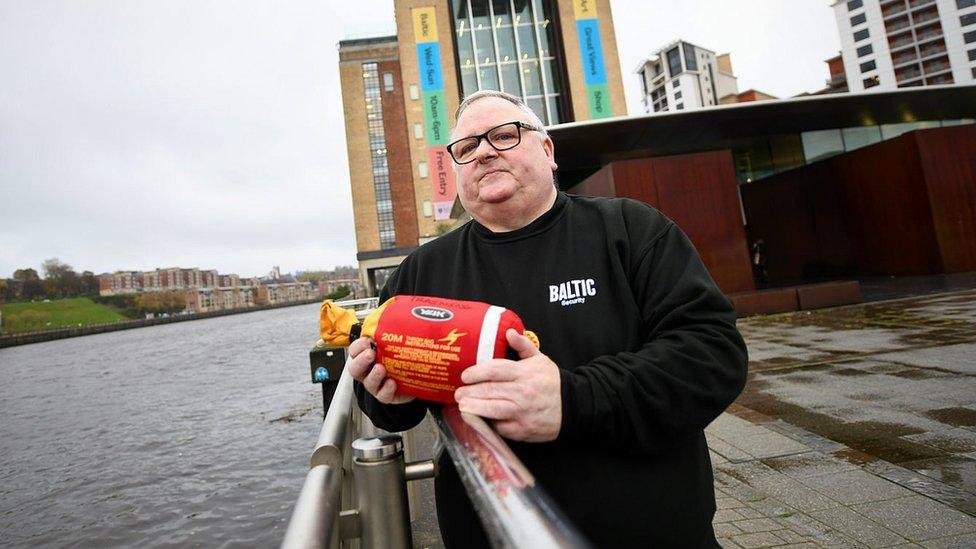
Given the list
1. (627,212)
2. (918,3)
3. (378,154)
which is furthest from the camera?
(918,3)

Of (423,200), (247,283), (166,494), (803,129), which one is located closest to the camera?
(166,494)

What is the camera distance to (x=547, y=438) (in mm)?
922

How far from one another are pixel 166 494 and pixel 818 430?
8.81 metres

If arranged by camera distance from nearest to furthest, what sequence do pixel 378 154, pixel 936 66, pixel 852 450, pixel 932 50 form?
pixel 852 450, pixel 378 154, pixel 936 66, pixel 932 50

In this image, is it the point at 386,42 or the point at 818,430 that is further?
the point at 386,42

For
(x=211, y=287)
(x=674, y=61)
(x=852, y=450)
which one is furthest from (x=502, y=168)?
(x=211, y=287)

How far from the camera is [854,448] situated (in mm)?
3098

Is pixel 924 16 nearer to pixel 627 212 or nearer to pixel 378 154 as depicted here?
pixel 378 154

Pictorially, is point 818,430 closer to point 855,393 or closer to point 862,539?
point 855,393

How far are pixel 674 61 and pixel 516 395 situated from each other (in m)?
91.8

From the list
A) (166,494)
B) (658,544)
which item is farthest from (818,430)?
(166,494)

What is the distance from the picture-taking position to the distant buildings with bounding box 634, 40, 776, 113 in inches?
2965

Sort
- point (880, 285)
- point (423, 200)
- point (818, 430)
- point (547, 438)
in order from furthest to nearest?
point (423, 200)
point (880, 285)
point (818, 430)
point (547, 438)

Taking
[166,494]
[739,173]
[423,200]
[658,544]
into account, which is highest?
[423,200]
